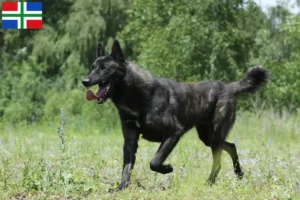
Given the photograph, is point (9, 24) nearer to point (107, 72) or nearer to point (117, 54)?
point (117, 54)

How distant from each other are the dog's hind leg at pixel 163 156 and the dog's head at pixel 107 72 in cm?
90

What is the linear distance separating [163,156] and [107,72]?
1.20 metres

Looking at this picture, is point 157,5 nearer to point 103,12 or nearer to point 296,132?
point 296,132

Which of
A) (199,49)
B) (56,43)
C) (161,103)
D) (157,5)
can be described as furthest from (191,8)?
(56,43)

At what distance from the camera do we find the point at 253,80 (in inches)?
364

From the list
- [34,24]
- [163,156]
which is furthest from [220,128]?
[34,24]

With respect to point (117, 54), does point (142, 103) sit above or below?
below

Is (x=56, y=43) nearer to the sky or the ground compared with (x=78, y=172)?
nearer to the ground

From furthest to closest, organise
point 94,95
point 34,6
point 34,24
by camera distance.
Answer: point 34,6, point 34,24, point 94,95

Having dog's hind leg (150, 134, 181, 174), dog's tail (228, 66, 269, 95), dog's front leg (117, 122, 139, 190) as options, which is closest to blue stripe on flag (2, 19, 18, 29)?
dog's tail (228, 66, 269, 95)

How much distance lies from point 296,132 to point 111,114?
20.7 ft

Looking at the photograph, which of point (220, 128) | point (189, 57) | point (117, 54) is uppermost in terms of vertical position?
point (117, 54)

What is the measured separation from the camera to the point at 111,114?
19812 mm

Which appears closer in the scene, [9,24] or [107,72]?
[107,72]
